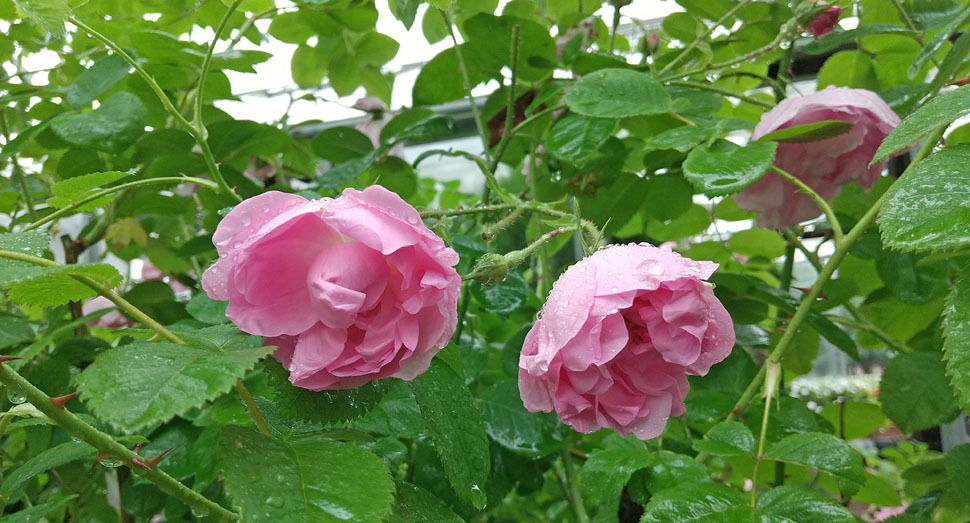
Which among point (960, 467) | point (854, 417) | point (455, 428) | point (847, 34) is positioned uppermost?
point (847, 34)

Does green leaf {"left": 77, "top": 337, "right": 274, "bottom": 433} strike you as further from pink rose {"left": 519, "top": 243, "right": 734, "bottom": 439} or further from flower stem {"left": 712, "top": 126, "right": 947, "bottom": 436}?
flower stem {"left": 712, "top": 126, "right": 947, "bottom": 436}

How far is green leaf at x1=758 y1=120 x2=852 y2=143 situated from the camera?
0.50 meters

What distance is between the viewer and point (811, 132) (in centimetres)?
51

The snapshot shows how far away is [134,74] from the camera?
0.66m

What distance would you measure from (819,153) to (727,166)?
6.6 inches

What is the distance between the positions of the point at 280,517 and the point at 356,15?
2.03ft

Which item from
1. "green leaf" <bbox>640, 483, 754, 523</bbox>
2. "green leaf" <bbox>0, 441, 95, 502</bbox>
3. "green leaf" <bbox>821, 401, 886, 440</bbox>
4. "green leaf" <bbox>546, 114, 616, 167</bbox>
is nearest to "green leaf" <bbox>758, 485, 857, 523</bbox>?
"green leaf" <bbox>640, 483, 754, 523</bbox>

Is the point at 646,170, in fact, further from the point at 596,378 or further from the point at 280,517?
the point at 280,517

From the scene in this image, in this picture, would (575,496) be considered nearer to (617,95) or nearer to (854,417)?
(617,95)

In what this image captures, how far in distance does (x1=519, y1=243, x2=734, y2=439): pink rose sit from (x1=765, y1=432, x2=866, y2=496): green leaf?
0.40 ft

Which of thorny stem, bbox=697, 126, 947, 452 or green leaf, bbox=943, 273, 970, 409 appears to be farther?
thorny stem, bbox=697, 126, 947, 452

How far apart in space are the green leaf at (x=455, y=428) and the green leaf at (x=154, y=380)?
0.34 ft

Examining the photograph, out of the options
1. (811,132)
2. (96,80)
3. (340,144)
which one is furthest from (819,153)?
(96,80)

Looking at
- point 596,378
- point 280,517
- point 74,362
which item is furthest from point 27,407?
point 74,362
